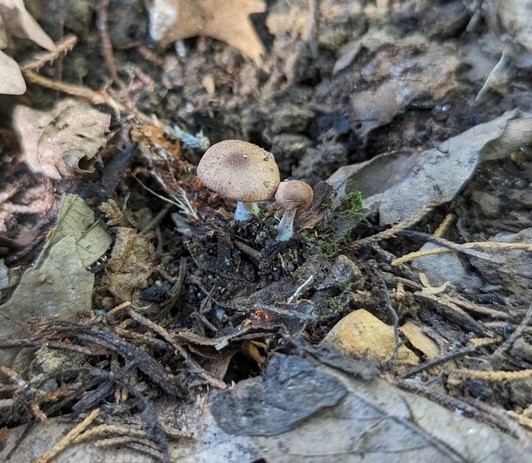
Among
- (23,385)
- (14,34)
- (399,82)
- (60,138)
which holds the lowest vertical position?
(23,385)

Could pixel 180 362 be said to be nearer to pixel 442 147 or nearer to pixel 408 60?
pixel 442 147

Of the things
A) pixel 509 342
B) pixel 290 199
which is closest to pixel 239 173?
pixel 290 199

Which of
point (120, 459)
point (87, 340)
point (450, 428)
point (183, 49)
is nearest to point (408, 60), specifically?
point (183, 49)

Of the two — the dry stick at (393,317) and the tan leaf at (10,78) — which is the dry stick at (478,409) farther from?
the tan leaf at (10,78)

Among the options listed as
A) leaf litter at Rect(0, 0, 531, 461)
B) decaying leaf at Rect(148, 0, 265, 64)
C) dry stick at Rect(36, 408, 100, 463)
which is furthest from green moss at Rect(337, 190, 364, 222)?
dry stick at Rect(36, 408, 100, 463)


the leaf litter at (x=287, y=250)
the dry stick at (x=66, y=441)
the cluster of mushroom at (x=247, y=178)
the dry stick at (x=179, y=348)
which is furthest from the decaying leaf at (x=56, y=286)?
the cluster of mushroom at (x=247, y=178)

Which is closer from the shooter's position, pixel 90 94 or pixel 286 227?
pixel 286 227

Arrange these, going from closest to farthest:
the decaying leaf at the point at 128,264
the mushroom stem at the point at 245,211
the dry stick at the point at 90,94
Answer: the decaying leaf at the point at 128,264 < the mushroom stem at the point at 245,211 < the dry stick at the point at 90,94

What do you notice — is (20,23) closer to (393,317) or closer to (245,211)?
(245,211)
